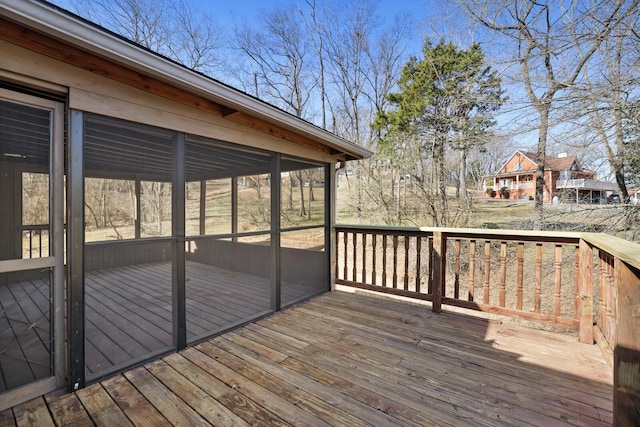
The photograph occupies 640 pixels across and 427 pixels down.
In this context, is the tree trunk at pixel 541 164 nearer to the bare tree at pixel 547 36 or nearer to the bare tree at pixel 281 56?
the bare tree at pixel 547 36

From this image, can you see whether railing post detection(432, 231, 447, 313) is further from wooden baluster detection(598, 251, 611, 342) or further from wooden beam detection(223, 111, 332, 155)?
wooden beam detection(223, 111, 332, 155)

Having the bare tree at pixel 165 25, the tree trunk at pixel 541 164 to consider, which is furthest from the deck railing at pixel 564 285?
the bare tree at pixel 165 25

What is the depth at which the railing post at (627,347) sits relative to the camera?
48.8 inches

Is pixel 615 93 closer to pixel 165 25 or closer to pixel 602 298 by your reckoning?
pixel 602 298

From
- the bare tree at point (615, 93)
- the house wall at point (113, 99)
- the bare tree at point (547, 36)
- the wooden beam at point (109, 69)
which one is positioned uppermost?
the bare tree at point (547, 36)

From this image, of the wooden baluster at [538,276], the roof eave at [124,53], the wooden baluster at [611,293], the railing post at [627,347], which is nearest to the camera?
the railing post at [627,347]

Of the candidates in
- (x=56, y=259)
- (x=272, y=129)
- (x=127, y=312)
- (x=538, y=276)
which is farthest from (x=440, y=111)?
(x=56, y=259)

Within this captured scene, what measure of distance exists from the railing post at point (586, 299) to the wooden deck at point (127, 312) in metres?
2.89

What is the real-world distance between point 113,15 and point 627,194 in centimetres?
1291

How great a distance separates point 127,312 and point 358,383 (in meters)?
2.68

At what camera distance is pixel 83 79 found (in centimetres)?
195

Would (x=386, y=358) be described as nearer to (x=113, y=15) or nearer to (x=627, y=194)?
(x=627, y=194)

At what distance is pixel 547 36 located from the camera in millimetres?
4809

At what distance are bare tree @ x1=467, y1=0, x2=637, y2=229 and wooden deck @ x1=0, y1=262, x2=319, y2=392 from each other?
5064mm
